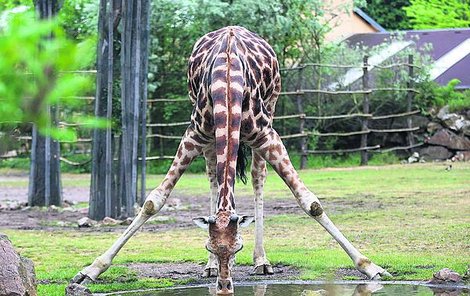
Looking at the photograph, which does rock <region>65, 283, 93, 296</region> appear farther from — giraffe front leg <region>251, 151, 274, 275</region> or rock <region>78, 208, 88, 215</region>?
rock <region>78, 208, 88, 215</region>

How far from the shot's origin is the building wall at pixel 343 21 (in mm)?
24094

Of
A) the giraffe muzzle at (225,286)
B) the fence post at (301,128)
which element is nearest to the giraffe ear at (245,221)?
the giraffe muzzle at (225,286)

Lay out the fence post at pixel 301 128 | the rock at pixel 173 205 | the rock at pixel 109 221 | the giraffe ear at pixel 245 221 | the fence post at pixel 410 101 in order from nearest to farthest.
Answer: the giraffe ear at pixel 245 221, the rock at pixel 109 221, the rock at pixel 173 205, the fence post at pixel 301 128, the fence post at pixel 410 101

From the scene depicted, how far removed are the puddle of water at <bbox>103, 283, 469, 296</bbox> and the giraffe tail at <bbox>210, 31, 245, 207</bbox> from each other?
0.87 m

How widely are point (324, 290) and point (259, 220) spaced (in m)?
1.64

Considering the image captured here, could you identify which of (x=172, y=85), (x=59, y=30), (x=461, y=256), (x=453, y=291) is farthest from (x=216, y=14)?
(x=59, y=30)

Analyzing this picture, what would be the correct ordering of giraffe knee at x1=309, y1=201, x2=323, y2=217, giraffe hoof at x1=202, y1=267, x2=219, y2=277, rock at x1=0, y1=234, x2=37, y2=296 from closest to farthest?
rock at x1=0, y1=234, x2=37, y2=296 < giraffe knee at x1=309, y1=201, x2=323, y2=217 < giraffe hoof at x1=202, y1=267, x2=219, y2=277

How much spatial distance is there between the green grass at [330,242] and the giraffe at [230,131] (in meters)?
0.40

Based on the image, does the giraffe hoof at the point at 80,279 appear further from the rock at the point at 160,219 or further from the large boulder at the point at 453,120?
the large boulder at the point at 453,120

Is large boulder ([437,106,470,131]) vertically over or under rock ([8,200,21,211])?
over

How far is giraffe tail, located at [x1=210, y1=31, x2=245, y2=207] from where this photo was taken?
20.1 feet

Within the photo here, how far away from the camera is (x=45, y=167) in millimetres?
13023

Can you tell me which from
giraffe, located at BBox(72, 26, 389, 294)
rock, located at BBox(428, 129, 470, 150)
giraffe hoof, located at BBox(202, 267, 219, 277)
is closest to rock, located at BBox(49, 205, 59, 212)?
giraffe, located at BBox(72, 26, 389, 294)

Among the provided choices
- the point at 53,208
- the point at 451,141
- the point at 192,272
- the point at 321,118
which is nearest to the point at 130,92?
the point at 53,208
